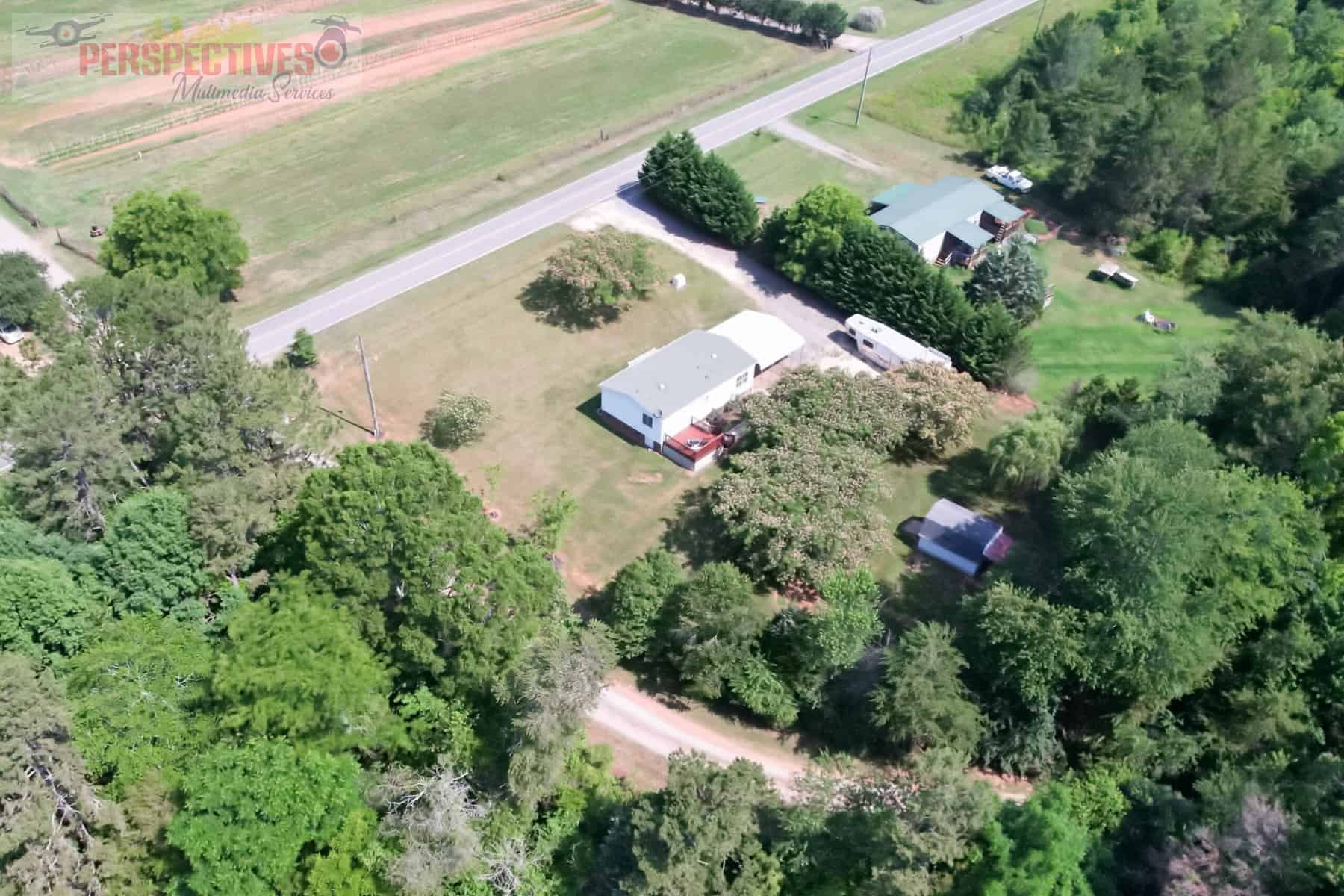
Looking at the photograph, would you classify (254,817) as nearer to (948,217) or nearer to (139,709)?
(139,709)

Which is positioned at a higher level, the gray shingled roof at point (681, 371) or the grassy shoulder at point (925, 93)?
the grassy shoulder at point (925, 93)

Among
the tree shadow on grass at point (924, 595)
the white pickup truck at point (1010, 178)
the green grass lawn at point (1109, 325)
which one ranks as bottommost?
the tree shadow on grass at point (924, 595)

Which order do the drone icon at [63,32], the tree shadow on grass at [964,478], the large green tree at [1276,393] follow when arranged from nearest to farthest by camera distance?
the large green tree at [1276,393]
the tree shadow on grass at [964,478]
the drone icon at [63,32]

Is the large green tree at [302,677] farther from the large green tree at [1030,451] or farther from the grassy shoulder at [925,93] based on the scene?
the grassy shoulder at [925,93]

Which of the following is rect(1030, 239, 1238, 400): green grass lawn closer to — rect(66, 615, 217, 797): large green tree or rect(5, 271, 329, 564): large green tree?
rect(5, 271, 329, 564): large green tree

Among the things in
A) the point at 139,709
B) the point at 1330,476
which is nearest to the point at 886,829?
the point at 139,709

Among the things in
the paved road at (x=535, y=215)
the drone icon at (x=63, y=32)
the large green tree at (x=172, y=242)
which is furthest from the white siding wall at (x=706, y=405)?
the drone icon at (x=63, y=32)

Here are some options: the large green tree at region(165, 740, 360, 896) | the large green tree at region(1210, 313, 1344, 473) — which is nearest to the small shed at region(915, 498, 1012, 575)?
the large green tree at region(1210, 313, 1344, 473)
